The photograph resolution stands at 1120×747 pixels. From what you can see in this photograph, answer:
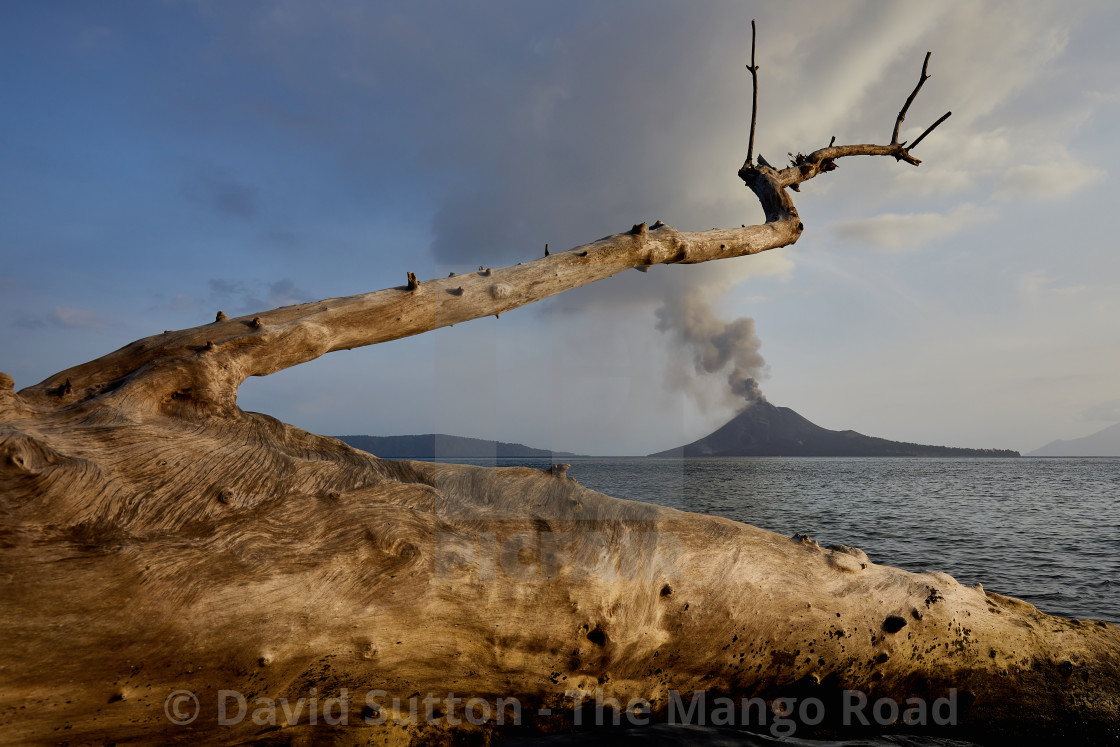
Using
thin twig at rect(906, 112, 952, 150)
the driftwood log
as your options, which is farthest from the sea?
thin twig at rect(906, 112, 952, 150)

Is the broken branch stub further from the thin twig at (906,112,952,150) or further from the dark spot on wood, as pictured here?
the dark spot on wood

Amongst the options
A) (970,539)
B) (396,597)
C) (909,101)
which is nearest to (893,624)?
(396,597)

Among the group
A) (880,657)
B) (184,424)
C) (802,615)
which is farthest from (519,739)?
(184,424)

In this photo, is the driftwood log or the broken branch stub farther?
the broken branch stub

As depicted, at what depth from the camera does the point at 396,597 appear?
369 centimetres

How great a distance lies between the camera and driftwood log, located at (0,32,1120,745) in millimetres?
3131

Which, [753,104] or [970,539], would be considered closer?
[753,104]

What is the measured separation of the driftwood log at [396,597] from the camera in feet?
10.3

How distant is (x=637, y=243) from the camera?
5.82 m

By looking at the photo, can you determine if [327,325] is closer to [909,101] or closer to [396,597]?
[396,597]

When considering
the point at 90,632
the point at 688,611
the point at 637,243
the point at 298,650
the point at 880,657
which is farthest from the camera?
the point at 637,243

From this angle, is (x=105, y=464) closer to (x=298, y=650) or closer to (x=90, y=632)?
(x=90, y=632)

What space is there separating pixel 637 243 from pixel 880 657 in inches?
176

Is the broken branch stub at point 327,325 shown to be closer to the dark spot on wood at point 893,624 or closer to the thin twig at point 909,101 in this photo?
the thin twig at point 909,101
